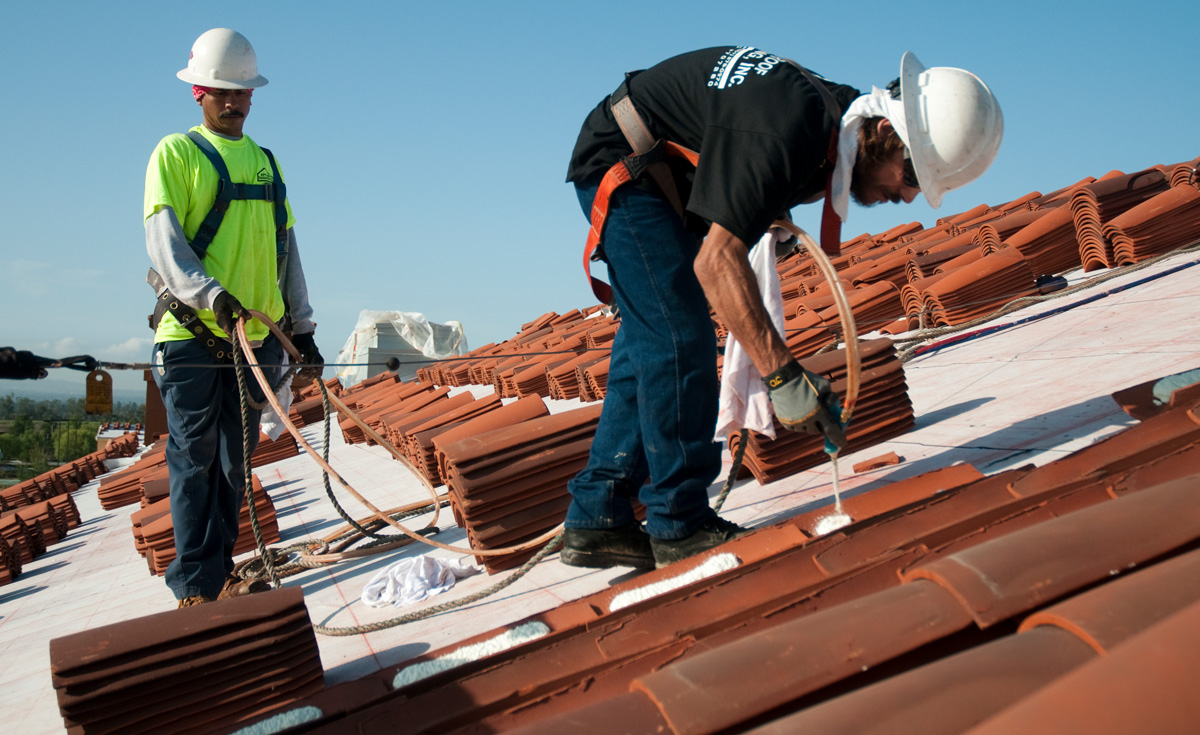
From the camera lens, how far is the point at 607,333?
10070 mm

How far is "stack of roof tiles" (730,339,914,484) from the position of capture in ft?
12.2

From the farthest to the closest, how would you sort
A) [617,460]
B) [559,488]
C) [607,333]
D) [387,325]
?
1. [387,325]
2. [607,333]
3. [559,488]
4. [617,460]

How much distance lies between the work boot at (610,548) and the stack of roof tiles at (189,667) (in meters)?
0.91

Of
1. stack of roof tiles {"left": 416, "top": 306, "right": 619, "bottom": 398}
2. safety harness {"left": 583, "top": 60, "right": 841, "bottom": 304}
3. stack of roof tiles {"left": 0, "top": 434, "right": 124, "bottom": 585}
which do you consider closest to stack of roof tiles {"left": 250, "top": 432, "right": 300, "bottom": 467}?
stack of roof tiles {"left": 0, "top": 434, "right": 124, "bottom": 585}

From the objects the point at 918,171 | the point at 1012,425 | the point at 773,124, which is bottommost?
the point at 1012,425

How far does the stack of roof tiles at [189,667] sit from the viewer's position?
212 cm

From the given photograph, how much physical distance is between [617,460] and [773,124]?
1.25m

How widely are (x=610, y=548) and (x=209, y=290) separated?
1948mm

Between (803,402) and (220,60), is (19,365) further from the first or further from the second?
(803,402)

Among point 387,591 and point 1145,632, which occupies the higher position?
point 1145,632

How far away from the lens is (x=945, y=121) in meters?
2.28

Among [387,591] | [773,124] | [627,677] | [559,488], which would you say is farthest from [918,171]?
[387,591]

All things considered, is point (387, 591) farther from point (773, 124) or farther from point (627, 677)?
point (773, 124)

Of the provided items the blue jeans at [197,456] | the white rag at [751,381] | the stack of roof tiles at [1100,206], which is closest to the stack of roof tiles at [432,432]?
the blue jeans at [197,456]
